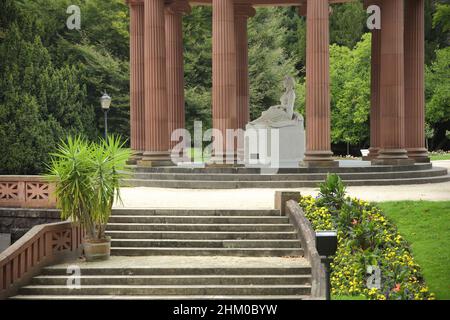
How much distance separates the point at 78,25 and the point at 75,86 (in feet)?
45.6

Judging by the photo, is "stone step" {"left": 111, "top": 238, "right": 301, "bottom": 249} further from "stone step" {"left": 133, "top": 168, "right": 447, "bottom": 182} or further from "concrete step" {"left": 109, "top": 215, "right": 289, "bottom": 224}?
"stone step" {"left": 133, "top": 168, "right": 447, "bottom": 182}

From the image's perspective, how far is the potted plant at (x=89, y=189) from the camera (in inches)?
972

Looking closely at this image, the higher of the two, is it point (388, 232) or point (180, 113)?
point (180, 113)

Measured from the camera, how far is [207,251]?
25688 millimetres

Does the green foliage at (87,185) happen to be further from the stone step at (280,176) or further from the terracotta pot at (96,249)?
the stone step at (280,176)

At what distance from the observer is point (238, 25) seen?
51.8 metres

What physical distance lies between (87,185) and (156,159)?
1897 cm

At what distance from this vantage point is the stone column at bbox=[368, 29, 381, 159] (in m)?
49.7

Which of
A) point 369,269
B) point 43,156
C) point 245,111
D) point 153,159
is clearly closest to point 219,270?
point 369,269

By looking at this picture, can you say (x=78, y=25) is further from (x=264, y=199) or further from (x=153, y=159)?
(x=264, y=199)

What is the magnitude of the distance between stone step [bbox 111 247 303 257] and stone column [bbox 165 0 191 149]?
951 inches

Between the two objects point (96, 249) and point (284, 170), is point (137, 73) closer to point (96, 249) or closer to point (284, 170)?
point (284, 170)

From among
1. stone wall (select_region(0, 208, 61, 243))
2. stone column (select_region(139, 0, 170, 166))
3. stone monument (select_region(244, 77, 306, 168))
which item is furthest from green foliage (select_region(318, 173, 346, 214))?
stone column (select_region(139, 0, 170, 166))
